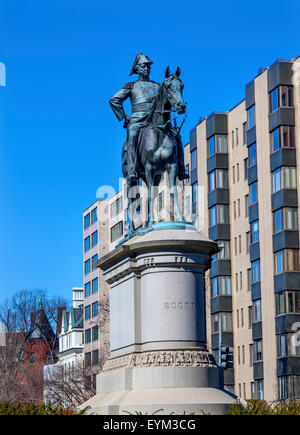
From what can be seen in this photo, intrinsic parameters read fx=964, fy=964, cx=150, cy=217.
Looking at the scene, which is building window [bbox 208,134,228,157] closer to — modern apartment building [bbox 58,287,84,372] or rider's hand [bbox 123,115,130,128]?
modern apartment building [bbox 58,287,84,372]

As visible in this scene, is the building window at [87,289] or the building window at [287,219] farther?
the building window at [87,289]

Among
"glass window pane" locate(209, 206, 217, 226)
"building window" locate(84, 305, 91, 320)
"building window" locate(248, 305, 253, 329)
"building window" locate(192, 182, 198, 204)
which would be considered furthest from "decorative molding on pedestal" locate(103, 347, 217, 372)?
"building window" locate(84, 305, 91, 320)

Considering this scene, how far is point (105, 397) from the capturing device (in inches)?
813

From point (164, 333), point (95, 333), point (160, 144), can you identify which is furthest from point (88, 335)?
point (164, 333)

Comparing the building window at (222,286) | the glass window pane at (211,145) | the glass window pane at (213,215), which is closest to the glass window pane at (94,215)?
the glass window pane at (213,215)

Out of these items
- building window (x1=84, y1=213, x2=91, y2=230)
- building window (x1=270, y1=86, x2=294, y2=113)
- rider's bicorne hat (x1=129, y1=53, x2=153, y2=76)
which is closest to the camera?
rider's bicorne hat (x1=129, y1=53, x2=153, y2=76)

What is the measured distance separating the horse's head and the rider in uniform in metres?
1.19

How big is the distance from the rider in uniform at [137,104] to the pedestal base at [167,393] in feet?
16.1

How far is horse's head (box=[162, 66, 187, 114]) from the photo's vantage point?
68.7 feet

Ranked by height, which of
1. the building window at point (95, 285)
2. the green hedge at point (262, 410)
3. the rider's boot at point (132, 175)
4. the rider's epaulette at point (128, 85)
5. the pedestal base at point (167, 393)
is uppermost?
the building window at point (95, 285)

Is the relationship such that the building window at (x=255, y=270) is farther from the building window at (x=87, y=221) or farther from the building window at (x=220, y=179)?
the building window at (x=87, y=221)

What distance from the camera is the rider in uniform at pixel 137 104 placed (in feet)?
73.0

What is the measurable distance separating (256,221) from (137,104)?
54318 mm
